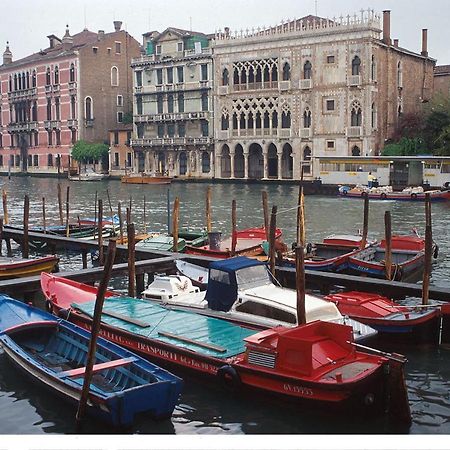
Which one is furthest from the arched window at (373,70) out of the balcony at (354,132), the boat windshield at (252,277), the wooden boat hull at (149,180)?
the boat windshield at (252,277)

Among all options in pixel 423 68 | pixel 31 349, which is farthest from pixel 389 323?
pixel 423 68

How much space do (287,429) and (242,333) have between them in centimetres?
124

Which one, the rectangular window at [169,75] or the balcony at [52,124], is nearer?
the rectangular window at [169,75]

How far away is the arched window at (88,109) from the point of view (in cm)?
3303

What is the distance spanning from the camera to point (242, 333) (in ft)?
A: 18.9

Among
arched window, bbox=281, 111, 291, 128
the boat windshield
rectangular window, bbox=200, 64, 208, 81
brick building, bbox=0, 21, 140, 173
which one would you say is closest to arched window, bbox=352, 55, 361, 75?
arched window, bbox=281, 111, 291, 128

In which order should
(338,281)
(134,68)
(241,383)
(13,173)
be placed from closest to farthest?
(241,383)
(338,281)
(134,68)
(13,173)

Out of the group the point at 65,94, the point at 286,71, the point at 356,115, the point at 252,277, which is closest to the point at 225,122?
the point at 286,71

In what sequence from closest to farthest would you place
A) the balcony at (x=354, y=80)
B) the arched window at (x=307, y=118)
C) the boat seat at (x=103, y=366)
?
the boat seat at (x=103, y=366) < the balcony at (x=354, y=80) < the arched window at (x=307, y=118)

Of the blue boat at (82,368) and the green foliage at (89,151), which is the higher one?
the green foliage at (89,151)

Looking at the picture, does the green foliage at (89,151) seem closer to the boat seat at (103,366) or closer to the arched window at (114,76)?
the arched window at (114,76)

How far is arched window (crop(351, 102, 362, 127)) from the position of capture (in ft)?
83.5

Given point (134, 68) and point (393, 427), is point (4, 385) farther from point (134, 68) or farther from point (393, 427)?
point (134, 68)

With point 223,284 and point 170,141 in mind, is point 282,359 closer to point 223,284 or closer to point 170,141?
point 223,284
